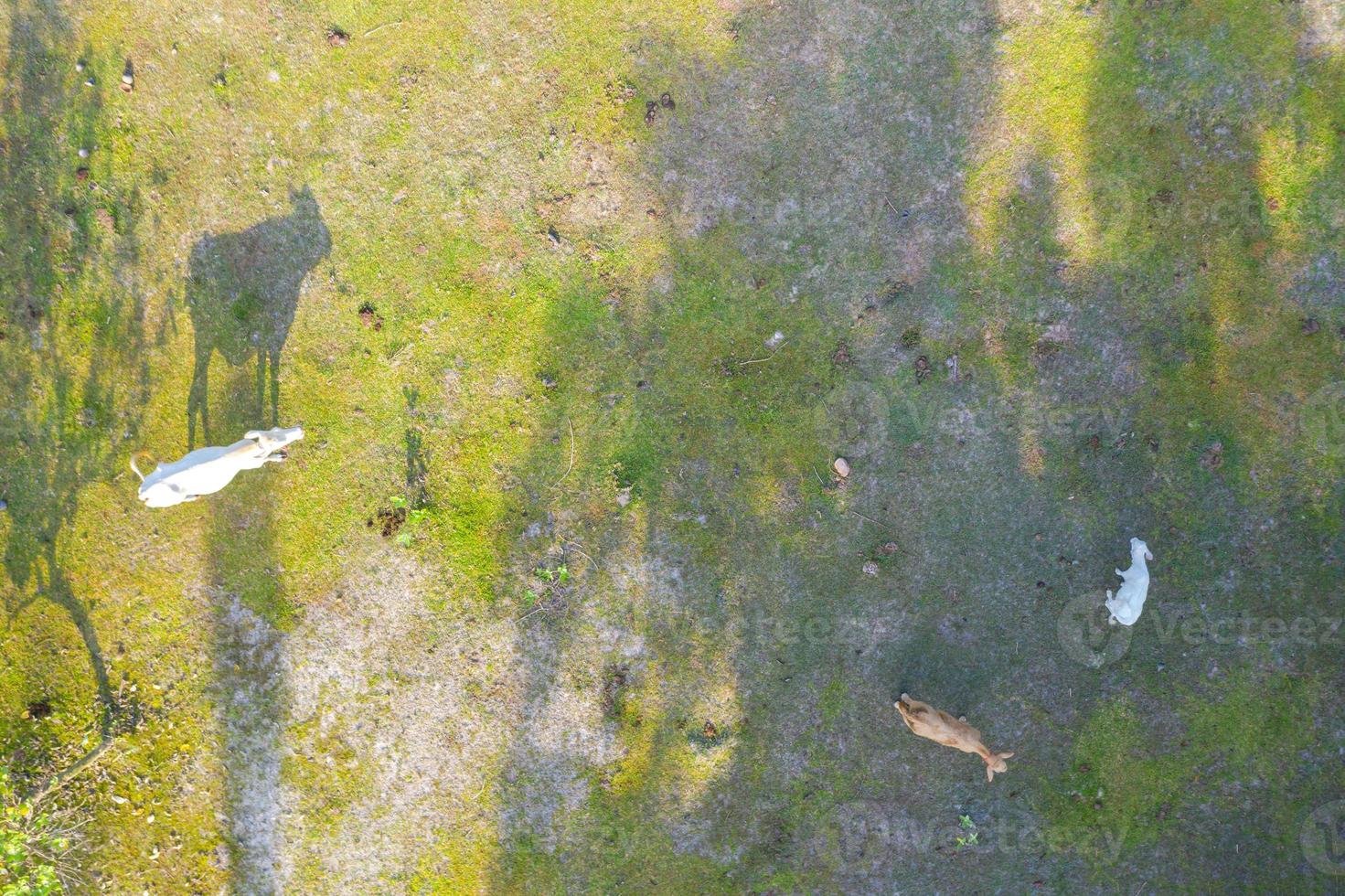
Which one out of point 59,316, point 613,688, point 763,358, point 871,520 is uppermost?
point 59,316

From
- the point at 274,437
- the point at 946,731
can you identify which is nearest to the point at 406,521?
the point at 274,437

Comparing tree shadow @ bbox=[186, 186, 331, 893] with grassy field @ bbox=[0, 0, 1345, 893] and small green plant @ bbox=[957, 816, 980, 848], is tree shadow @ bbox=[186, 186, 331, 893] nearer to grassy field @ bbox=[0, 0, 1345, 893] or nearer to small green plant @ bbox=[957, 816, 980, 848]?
grassy field @ bbox=[0, 0, 1345, 893]

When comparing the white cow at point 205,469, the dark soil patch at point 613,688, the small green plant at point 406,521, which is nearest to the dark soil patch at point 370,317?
the white cow at point 205,469

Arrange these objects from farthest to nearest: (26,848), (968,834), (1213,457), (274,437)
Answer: (968,834), (1213,457), (274,437), (26,848)

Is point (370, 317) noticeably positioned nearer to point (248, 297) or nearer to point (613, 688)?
point (248, 297)

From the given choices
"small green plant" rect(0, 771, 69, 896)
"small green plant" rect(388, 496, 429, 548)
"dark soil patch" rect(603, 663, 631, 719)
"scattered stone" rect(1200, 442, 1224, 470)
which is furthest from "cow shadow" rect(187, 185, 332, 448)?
"scattered stone" rect(1200, 442, 1224, 470)

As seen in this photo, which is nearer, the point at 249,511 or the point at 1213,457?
the point at 1213,457
